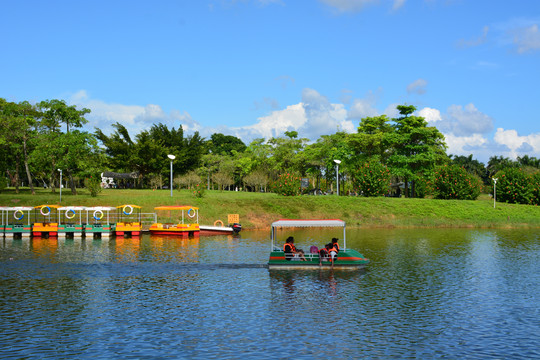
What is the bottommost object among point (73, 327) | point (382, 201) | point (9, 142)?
point (73, 327)

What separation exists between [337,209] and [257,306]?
58.6 m

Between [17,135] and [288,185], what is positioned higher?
[17,135]

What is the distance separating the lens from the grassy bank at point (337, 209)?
78562mm

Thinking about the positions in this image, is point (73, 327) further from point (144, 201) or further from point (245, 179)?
point (245, 179)

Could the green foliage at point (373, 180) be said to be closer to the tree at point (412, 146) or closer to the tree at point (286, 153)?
the tree at point (412, 146)

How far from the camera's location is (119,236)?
2479 inches

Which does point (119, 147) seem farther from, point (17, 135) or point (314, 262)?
point (314, 262)

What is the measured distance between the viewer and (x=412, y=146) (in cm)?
10431

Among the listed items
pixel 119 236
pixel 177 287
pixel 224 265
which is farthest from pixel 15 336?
pixel 119 236

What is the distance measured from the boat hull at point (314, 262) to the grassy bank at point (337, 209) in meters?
36.7

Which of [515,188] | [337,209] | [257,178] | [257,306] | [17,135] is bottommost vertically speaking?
[257,306]

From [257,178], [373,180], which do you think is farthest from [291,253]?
[257,178]

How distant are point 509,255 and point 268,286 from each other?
27.7 metres

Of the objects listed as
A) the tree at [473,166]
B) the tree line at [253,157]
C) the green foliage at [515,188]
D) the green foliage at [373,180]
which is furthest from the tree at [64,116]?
the tree at [473,166]
